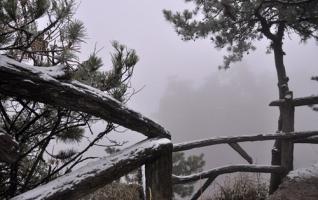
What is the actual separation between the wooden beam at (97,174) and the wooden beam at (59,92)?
0.11 m

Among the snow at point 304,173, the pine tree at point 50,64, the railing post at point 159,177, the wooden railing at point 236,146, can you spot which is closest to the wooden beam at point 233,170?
the wooden railing at point 236,146

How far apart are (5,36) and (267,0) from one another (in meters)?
3.80

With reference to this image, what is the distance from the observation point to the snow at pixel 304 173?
417 cm

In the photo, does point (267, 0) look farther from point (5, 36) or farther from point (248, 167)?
point (5, 36)

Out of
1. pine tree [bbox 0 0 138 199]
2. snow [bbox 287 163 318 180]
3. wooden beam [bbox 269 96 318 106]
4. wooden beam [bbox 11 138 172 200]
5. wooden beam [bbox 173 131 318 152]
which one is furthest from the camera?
wooden beam [bbox 269 96 318 106]

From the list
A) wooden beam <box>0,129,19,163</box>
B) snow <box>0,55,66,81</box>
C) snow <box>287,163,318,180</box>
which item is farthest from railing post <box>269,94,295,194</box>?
wooden beam <box>0,129,19,163</box>

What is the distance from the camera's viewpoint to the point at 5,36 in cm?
262

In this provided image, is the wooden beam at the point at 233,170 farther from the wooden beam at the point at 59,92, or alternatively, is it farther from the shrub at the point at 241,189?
the wooden beam at the point at 59,92

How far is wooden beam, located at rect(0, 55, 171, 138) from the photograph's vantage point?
135cm

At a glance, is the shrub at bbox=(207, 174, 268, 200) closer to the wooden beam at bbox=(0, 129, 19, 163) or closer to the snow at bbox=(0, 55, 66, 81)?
the snow at bbox=(0, 55, 66, 81)

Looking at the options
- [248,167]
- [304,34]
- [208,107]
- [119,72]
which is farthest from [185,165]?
[208,107]

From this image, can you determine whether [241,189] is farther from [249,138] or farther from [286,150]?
[286,150]

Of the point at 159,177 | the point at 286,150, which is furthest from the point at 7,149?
the point at 286,150

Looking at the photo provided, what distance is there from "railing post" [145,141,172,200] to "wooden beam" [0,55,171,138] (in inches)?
6.8
